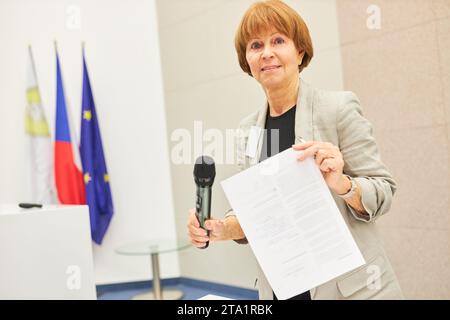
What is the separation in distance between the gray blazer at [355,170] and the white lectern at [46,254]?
78 centimetres

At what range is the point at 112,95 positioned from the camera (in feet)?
10.3

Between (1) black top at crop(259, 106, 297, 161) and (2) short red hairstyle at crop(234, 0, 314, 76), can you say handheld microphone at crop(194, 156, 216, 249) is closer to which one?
(1) black top at crop(259, 106, 297, 161)

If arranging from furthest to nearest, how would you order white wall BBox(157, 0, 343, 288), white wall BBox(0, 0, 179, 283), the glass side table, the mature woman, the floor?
white wall BBox(0, 0, 179, 283)
the glass side table
the floor
white wall BBox(157, 0, 343, 288)
the mature woman

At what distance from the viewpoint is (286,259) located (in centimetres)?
83

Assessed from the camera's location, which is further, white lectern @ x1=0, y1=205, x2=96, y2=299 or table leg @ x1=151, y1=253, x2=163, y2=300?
table leg @ x1=151, y1=253, x2=163, y2=300

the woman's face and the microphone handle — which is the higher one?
the woman's face

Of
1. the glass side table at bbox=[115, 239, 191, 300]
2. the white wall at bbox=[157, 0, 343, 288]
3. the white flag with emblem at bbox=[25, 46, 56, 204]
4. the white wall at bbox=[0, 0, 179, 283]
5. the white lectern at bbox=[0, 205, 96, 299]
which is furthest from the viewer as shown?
the white wall at bbox=[0, 0, 179, 283]

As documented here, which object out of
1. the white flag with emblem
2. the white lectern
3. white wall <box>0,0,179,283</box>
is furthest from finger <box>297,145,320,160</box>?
the white flag with emblem

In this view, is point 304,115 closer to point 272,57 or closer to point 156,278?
point 272,57

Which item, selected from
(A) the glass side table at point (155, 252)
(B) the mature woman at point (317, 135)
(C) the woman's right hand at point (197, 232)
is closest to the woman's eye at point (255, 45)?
A: (B) the mature woman at point (317, 135)

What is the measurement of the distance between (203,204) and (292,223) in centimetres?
19

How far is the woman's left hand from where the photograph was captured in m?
0.78

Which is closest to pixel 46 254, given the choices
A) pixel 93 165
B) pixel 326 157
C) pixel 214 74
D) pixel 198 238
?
pixel 198 238

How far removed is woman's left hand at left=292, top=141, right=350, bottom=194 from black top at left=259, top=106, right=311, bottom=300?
164 mm
